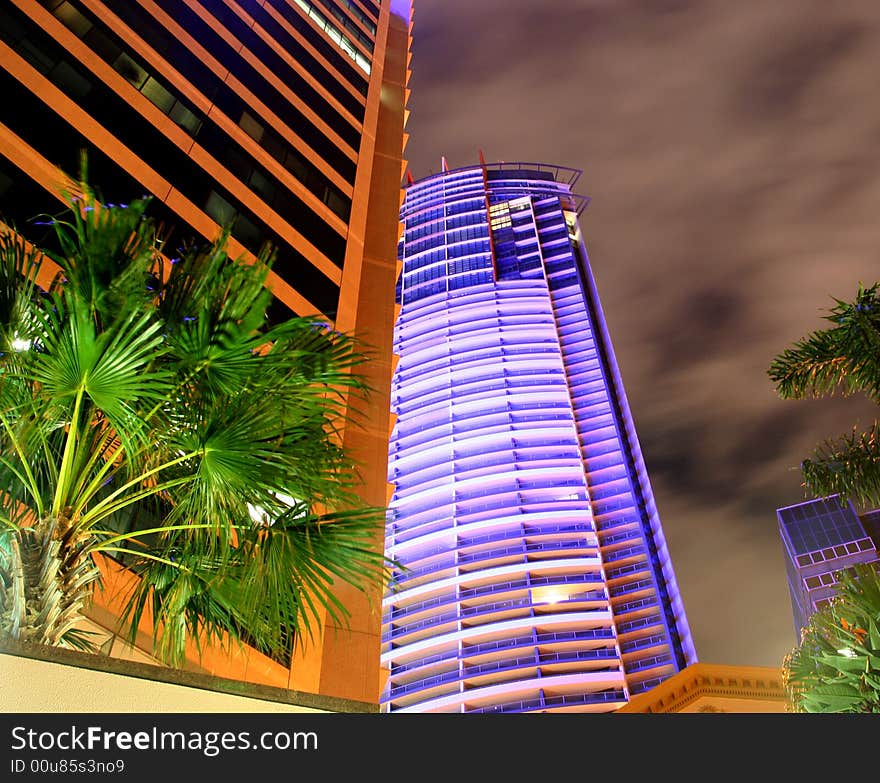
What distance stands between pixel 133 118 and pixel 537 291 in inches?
3370

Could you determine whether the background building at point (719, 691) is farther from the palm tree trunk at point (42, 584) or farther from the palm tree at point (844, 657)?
the palm tree trunk at point (42, 584)

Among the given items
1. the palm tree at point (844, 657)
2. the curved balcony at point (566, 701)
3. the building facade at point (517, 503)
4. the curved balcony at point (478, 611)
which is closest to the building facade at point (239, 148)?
the palm tree at point (844, 657)

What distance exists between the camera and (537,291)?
10175 cm

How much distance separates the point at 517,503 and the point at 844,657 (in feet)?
250

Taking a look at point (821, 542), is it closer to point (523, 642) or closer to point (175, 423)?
point (523, 642)

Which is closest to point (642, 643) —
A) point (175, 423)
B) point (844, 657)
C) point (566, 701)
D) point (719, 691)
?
point (566, 701)

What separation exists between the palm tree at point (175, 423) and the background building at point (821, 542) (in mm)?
97254

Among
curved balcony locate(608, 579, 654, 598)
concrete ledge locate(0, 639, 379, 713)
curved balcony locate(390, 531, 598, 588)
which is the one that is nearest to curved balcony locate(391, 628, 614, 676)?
curved balcony locate(608, 579, 654, 598)

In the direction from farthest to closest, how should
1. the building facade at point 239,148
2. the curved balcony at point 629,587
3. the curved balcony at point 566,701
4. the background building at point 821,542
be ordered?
the background building at point 821,542
the curved balcony at point 629,587
the curved balcony at point 566,701
the building facade at point 239,148

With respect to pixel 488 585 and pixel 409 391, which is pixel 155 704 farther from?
pixel 409 391

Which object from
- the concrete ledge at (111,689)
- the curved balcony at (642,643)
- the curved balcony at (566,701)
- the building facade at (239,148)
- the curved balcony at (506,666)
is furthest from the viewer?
the curved balcony at (506,666)

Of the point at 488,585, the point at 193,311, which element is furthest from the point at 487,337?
the point at 193,311

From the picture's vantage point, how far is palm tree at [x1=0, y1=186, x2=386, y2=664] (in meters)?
5.21

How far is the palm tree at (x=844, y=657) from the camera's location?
5645mm
